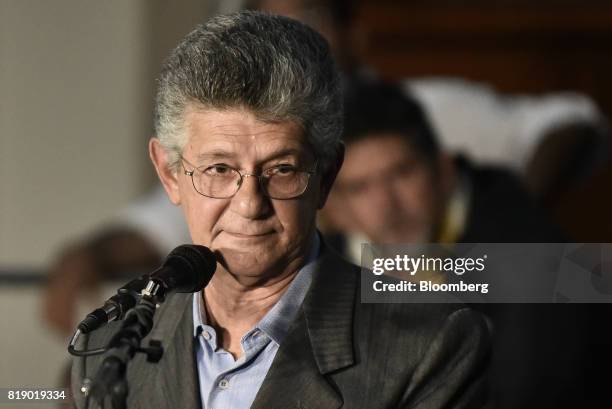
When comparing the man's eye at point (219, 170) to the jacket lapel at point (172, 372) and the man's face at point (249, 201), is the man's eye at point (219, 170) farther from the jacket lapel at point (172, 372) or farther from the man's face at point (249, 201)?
the jacket lapel at point (172, 372)

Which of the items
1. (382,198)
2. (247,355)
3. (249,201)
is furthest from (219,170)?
(382,198)

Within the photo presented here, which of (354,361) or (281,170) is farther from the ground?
(281,170)

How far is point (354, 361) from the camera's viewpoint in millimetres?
1039

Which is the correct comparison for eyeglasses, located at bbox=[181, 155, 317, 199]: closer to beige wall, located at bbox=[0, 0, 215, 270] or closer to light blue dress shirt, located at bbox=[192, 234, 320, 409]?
light blue dress shirt, located at bbox=[192, 234, 320, 409]

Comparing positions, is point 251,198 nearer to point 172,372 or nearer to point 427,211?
point 172,372

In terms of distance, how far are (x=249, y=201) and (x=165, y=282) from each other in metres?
0.11

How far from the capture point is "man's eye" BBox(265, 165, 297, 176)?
1016 mm

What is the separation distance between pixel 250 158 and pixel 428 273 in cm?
32

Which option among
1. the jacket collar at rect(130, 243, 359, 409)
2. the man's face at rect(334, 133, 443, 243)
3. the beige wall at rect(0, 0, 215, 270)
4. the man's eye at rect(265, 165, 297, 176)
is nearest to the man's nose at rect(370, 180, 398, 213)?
the man's face at rect(334, 133, 443, 243)

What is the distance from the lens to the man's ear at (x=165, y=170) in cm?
109

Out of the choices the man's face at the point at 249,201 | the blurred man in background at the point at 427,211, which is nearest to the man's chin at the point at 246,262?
the man's face at the point at 249,201

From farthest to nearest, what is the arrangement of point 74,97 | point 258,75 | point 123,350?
point 74,97 → point 258,75 → point 123,350

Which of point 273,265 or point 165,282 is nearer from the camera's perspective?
point 165,282

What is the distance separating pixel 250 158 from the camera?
1.00 m
